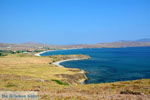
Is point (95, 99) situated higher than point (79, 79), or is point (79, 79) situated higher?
point (95, 99)

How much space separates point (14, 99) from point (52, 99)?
416 cm

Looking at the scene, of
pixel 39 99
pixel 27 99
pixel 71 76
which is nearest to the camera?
pixel 27 99

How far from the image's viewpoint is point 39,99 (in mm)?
20859

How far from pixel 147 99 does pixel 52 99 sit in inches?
441

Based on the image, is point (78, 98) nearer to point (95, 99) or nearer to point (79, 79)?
point (95, 99)

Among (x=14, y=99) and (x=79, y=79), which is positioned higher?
(x=14, y=99)

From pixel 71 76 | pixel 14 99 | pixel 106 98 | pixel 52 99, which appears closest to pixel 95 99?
pixel 106 98

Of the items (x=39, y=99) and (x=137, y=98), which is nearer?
(x=39, y=99)

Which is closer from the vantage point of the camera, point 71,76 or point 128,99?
point 128,99

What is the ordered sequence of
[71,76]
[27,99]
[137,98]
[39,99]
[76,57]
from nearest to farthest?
[27,99] → [39,99] → [137,98] → [71,76] → [76,57]

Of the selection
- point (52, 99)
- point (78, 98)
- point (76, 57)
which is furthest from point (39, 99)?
point (76, 57)

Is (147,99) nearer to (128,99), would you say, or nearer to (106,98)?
(128,99)

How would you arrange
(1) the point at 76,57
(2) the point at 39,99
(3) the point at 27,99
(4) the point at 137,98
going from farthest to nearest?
(1) the point at 76,57 → (4) the point at 137,98 → (2) the point at 39,99 → (3) the point at 27,99

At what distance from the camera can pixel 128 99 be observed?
71.9 feet
